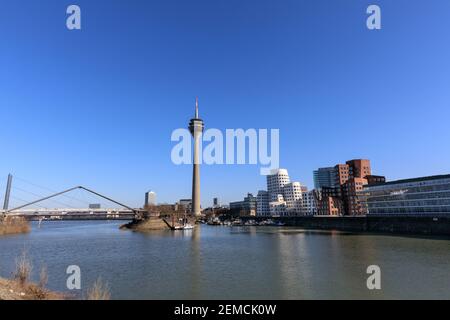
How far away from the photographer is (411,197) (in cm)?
7100

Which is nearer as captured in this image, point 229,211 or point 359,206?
point 359,206

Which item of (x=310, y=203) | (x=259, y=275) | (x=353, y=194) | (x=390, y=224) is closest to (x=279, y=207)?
(x=310, y=203)

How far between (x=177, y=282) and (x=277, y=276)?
7782 mm

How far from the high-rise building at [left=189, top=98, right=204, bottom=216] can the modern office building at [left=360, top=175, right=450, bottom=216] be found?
9279 centimetres

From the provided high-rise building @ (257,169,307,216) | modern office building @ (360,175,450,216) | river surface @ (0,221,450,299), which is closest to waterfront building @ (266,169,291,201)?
high-rise building @ (257,169,307,216)

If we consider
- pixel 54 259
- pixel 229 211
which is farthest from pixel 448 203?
pixel 229 211

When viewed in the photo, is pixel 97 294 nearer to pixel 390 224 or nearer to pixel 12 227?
pixel 390 224

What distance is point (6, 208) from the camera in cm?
11212

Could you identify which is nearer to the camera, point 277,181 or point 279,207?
point 279,207

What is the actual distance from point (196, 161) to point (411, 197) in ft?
365

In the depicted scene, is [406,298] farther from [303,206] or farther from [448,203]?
[303,206]

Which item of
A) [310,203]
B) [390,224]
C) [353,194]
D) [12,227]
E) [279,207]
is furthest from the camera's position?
[279,207]

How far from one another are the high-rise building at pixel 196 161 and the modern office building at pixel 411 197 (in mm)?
92792

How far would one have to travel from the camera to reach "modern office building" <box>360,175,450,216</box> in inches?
2493
